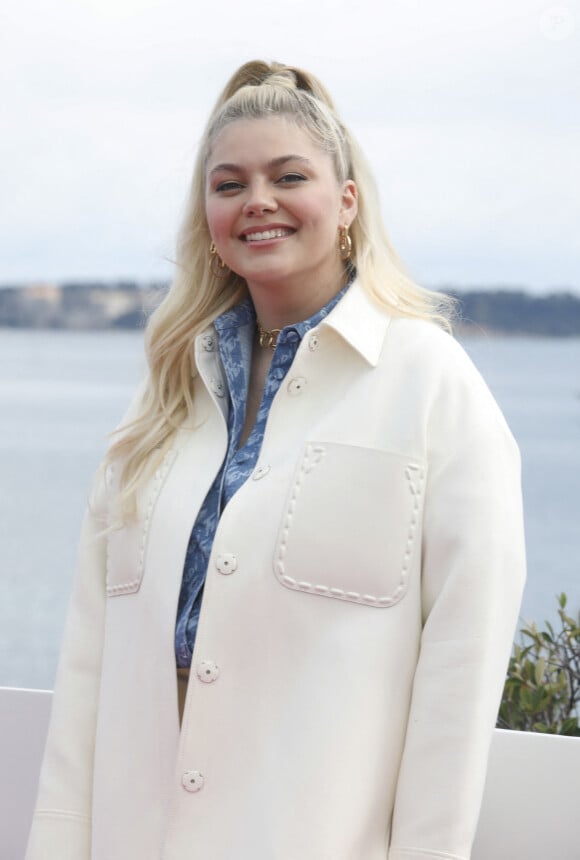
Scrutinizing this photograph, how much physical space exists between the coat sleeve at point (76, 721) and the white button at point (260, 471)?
0.36m

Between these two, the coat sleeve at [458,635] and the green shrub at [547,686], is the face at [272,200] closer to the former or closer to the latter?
the coat sleeve at [458,635]

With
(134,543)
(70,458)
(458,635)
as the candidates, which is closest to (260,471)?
(134,543)

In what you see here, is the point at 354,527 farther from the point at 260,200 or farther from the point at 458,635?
the point at 260,200

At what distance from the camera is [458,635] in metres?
1.51

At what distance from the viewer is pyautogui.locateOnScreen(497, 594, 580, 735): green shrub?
2480mm

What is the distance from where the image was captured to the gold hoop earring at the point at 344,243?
5.81ft

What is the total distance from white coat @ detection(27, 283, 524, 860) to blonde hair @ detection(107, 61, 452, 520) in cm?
10

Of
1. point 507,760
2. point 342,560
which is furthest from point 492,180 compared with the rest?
point 342,560

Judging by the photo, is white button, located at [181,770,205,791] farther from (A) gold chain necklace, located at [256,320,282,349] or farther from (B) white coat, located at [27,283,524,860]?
(A) gold chain necklace, located at [256,320,282,349]

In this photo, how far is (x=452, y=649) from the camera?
4.96 ft

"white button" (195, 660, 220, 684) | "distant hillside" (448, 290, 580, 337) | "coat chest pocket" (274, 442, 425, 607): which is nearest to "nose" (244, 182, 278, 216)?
"coat chest pocket" (274, 442, 425, 607)

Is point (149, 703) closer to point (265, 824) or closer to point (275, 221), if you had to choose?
point (265, 824)

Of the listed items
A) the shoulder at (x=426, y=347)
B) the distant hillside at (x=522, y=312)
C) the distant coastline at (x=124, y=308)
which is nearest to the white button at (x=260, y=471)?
the shoulder at (x=426, y=347)

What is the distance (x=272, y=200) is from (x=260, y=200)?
0.8 inches
